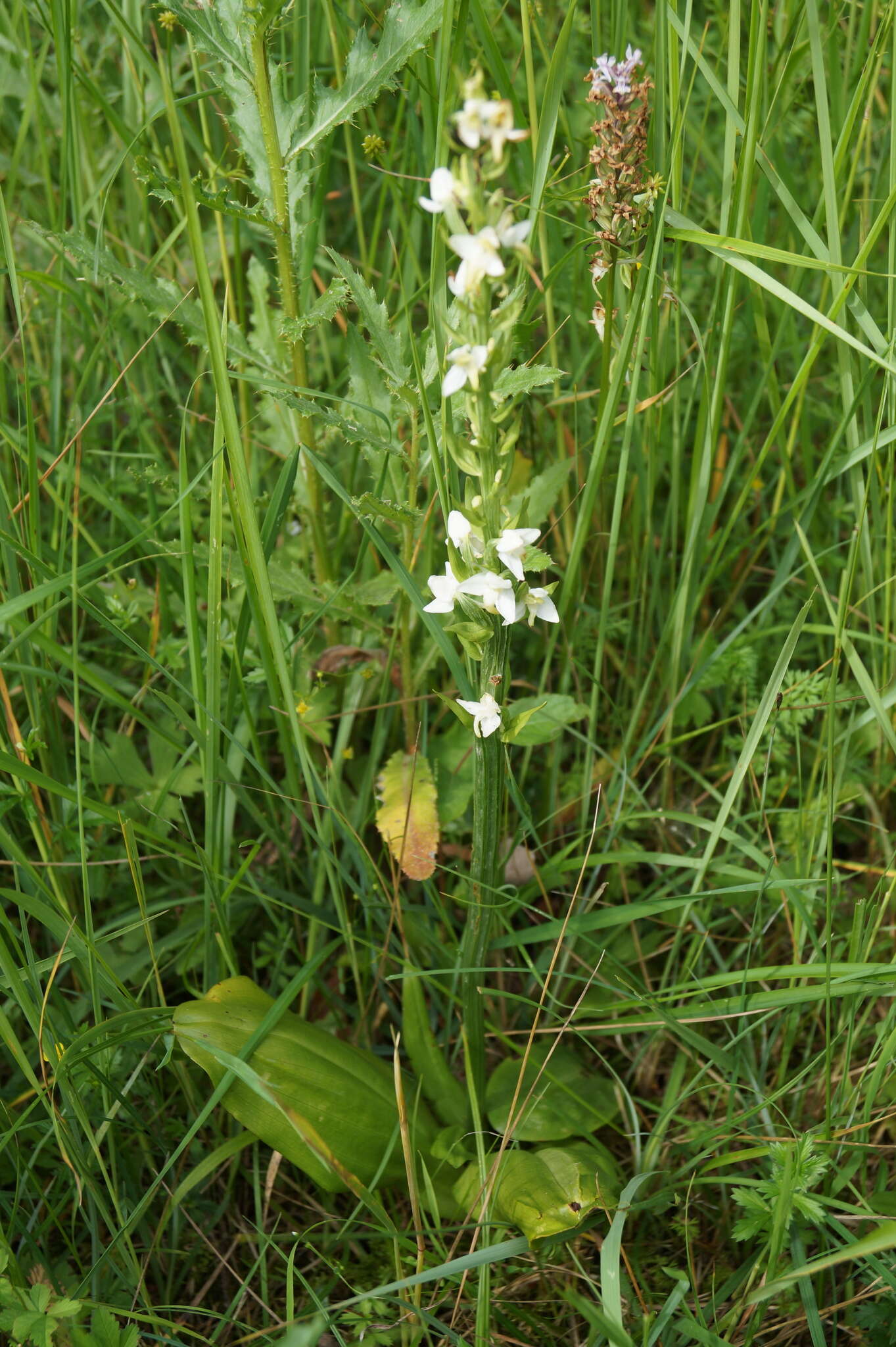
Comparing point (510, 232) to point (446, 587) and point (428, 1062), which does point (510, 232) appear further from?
point (428, 1062)

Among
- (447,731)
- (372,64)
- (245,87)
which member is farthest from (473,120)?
(447,731)

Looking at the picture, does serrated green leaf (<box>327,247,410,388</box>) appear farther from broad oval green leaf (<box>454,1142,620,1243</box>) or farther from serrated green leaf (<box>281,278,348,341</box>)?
broad oval green leaf (<box>454,1142,620,1243</box>)

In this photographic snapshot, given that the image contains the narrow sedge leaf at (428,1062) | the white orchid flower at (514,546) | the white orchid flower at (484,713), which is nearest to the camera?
the white orchid flower at (514,546)

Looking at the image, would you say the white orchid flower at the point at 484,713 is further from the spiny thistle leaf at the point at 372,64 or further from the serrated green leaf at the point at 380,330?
the spiny thistle leaf at the point at 372,64

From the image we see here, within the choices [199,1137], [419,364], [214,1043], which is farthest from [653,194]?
[199,1137]

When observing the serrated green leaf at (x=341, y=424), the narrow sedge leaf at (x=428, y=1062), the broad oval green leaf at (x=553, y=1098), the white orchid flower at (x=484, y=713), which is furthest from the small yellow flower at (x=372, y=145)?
the broad oval green leaf at (x=553, y=1098)

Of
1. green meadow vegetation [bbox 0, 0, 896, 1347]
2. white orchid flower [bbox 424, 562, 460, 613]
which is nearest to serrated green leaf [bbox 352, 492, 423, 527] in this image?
green meadow vegetation [bbox 0, 0, 896, 1347]
